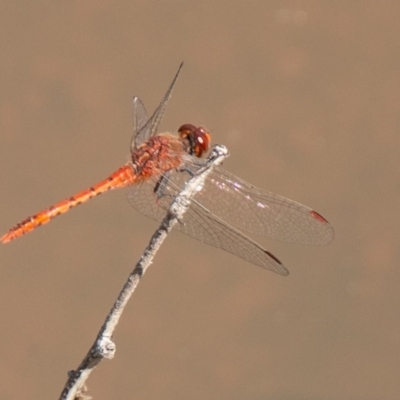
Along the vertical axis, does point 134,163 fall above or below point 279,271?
above

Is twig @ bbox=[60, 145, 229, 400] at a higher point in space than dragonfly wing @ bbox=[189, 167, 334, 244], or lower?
lower

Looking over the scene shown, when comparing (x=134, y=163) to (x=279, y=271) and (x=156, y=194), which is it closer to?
(x=156, y=194)

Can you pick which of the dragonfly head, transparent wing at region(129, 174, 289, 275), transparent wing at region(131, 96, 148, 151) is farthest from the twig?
transparent wing at region(131, 96, 148, 151)

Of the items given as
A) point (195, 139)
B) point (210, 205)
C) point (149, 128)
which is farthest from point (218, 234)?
point (149, 128)

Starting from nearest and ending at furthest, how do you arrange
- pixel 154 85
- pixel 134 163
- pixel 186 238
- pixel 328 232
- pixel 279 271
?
pixel 279 271 → pixel 328 232 → pixel 134 163 → pixel 186 238 → pixel 154 85

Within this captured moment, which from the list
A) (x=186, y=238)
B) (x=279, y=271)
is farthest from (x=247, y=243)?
(x=186, y=238)

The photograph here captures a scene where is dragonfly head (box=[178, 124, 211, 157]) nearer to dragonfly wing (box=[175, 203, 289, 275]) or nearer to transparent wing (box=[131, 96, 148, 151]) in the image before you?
transparent wing (box=[131, 96, 148, 151])

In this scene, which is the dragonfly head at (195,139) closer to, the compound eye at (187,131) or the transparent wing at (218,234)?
the compound eye at (187,131)

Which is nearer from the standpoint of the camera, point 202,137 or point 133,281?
point 133,281

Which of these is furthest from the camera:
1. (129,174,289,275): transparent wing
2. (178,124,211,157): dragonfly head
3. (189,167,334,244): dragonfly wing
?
(178,124,211,157): dragonfly head
